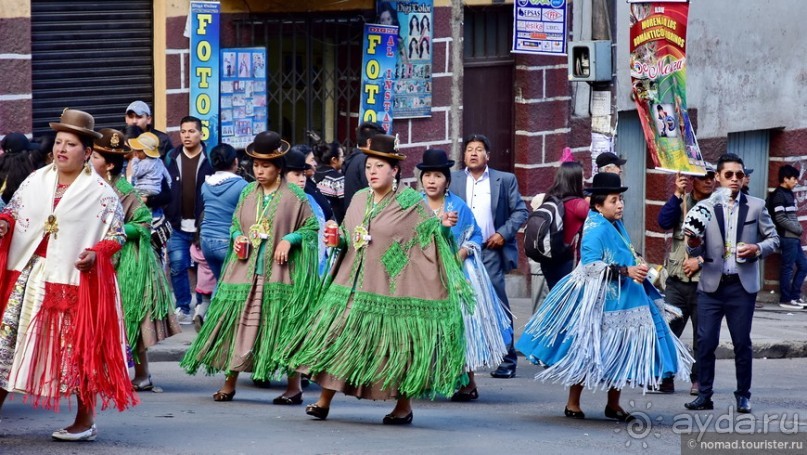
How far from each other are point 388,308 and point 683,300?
10.9ft

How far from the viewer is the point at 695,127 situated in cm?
1827

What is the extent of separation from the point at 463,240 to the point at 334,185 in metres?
2.61

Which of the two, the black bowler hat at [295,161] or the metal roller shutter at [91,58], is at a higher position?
the metal roller shutter at [91,58]

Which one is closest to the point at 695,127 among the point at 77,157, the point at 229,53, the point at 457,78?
the point at 457,78

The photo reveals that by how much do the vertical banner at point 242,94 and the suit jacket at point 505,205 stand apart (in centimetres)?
344

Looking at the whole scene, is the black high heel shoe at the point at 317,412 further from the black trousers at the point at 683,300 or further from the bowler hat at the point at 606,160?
the bowler hat at the point at 606,160

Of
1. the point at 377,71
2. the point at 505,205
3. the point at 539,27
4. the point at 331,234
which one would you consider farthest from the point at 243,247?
the point at 539,27

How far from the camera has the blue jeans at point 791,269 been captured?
17.9 m

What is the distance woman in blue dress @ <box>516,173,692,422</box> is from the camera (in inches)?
387

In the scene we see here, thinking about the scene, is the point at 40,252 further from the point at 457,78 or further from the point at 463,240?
the point at 457,78

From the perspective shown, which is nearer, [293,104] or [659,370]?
[659,370]

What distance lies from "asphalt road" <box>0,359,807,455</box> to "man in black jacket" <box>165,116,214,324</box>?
1572mm

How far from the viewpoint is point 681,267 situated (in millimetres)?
11586

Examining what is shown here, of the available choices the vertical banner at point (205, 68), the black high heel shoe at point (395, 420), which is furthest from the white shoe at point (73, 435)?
the vertical banner at point (205, 68)
